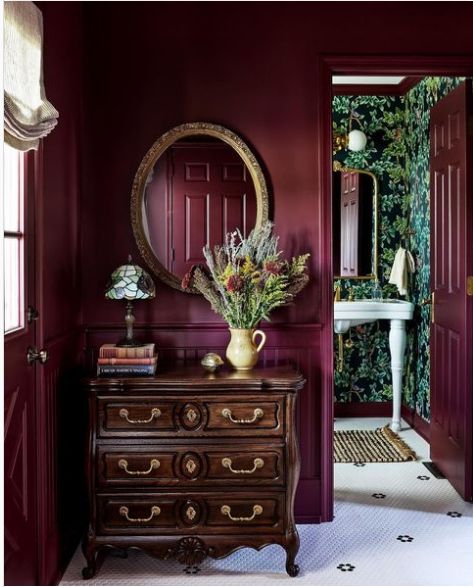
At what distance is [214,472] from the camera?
305 centimetres

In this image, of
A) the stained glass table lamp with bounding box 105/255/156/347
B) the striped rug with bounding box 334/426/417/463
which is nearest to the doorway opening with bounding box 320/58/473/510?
the striped rug with bounding box 334/426/417/463

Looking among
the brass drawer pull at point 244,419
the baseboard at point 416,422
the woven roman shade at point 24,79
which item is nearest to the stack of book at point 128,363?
the brass drawer pull at point 244,419

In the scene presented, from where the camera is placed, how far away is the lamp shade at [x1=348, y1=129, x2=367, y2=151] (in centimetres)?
564

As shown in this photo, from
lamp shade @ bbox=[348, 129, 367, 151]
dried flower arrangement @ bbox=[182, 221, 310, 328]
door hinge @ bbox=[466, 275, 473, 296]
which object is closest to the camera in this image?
dried flower arrangement @ bbox=[182, 221, 310, 328]

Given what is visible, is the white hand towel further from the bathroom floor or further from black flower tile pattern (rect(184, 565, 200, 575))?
black flower tile pattern (rect(184, 565, 200, 575))

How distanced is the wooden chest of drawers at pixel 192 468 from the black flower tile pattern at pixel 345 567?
0.23 meters

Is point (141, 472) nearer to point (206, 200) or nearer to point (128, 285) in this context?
point (128, 285)

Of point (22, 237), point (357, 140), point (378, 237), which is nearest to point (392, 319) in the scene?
point (378, 237)

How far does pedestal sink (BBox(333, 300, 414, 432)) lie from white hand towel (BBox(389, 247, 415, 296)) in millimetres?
156

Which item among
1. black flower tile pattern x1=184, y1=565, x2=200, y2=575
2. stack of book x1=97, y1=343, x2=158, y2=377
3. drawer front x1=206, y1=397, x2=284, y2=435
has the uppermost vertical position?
stack of book x1=97, y1=343, x2=158, y2=377

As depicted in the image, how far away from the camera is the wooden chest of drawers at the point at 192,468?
119 inches

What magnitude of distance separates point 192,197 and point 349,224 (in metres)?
2.48

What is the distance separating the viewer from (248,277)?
3.26 metres

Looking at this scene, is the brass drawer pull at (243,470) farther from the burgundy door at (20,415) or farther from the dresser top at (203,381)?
the burgundy door at (20,415)
